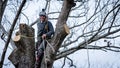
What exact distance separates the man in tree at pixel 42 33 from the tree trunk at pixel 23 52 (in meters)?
0.12

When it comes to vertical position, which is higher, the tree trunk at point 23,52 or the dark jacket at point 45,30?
the dark jacket at point 45,30

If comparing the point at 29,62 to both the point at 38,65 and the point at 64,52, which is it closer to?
the point at 38,65

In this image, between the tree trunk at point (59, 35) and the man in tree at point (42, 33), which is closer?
the tree trunk at point (59, 35)

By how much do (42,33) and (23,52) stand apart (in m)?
0.54

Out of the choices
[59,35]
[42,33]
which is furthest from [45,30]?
[59,35]

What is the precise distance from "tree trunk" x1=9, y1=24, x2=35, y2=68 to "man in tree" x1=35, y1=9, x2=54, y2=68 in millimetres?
117

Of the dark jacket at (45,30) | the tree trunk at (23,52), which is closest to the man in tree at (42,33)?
the dark jacket at (45,30)

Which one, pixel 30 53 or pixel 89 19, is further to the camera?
pixel 89 19

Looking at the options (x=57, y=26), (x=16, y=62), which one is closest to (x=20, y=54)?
(x=16, y=62)

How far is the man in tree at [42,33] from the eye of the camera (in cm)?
536

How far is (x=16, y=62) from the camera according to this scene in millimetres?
5348

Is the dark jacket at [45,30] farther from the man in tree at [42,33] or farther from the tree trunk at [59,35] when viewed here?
the tree trunk at [59,35]

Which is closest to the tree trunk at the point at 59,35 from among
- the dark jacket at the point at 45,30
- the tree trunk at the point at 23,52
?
the dark jacket at the point at 45,30

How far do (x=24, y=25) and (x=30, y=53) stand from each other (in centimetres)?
59
